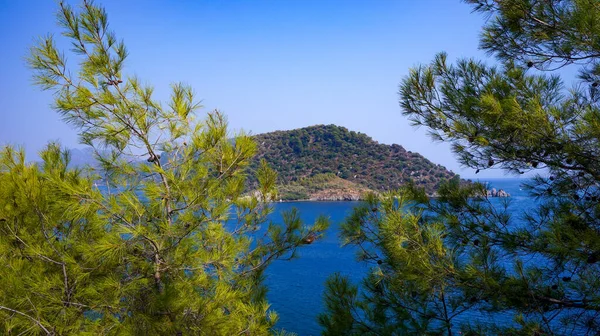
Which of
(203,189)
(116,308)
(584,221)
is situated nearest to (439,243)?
(584,221)

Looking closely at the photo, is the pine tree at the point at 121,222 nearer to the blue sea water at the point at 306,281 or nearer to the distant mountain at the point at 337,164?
the blue sea water at the point at 306,281

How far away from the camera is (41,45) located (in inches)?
102

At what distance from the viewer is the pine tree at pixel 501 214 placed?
2686mm

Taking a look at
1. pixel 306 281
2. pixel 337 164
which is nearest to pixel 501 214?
pixel 306 281

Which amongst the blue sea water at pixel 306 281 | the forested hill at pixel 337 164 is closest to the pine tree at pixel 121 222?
the blue sea water at pixel 306 281

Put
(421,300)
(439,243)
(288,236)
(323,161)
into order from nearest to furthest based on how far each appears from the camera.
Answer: (439,243), (421,300), (288,236), (323,161)

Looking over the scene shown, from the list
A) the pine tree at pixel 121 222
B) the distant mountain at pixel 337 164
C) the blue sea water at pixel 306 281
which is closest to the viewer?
the pine tree at pixel 121 222

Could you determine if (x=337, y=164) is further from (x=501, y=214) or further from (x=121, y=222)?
(x=121, y=222)

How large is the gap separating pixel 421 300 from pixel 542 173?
4.45 ft

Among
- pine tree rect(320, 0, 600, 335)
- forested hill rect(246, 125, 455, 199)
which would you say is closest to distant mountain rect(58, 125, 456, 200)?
forested hill rect(246, 125, 455, 199)

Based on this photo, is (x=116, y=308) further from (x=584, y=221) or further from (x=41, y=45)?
(x=584, y=221)

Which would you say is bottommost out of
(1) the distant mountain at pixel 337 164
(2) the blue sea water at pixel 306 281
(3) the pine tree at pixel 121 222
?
(2) the blue sea water at pixel 306 281

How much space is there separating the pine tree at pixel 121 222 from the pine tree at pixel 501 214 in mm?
1085

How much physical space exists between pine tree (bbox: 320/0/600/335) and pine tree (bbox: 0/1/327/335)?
1085 mm
